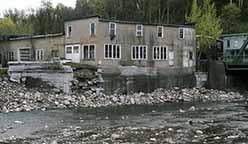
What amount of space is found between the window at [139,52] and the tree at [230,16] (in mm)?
28398

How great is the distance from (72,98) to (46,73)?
4.46 m

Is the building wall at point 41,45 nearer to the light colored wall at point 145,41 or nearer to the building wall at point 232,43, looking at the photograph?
the light colored wall at point 145,41

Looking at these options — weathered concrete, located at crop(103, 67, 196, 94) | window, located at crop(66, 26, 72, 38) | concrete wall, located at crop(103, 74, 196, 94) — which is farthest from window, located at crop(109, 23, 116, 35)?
window, located at crop(66, 26, 72, 38)

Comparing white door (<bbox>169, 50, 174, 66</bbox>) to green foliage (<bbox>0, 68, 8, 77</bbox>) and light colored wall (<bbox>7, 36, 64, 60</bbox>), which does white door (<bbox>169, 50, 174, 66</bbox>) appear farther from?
green foliage (<bbox>0, 68, 8, 77</bbox>)

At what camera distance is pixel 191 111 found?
126 feet

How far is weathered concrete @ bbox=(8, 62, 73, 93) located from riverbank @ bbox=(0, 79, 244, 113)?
0.86 m

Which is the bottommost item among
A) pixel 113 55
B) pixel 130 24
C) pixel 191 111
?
pixel 191 111

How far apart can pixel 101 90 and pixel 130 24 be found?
344 inches

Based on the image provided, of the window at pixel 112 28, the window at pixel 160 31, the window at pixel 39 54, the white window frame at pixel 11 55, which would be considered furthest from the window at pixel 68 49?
the white window frame at pixel 11 55

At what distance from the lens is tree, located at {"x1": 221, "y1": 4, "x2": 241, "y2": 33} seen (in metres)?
77.9

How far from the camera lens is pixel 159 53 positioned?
5372 centimetres

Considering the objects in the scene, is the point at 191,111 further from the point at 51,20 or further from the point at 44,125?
the point at 51,20

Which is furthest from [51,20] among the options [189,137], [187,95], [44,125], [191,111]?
[189,137]

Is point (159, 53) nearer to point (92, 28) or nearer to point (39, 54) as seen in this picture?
point (92, 28)
